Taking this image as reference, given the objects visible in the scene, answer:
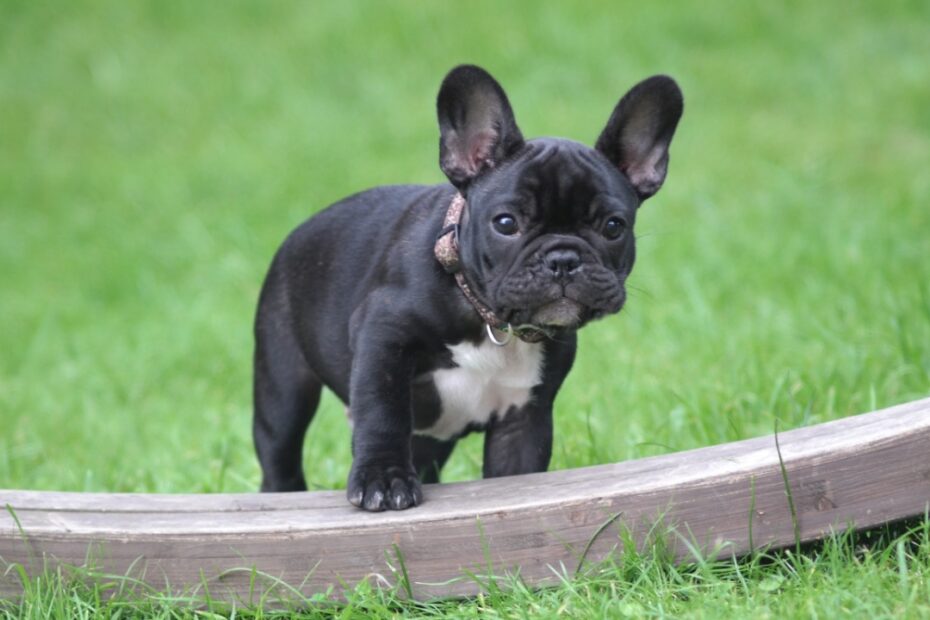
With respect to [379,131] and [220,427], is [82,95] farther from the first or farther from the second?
[220,427]

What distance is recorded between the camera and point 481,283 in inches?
135

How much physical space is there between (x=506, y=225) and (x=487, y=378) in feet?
1.72

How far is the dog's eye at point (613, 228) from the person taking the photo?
346 cm

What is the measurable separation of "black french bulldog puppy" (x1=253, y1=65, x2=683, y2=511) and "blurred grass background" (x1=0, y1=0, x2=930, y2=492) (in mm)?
749

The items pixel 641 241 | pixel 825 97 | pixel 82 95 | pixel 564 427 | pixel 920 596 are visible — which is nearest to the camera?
pixel 920 596

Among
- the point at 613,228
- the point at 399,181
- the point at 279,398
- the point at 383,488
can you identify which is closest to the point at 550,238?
the point at 613,228

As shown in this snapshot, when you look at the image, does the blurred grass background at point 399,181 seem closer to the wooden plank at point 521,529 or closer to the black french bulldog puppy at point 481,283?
the black french bulldog puppy at point 481,283

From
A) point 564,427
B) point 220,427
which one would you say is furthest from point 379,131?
point 564,427

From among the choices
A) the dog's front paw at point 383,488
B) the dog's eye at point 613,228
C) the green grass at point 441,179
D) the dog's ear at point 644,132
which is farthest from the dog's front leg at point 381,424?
the dog's ear at point 644,132

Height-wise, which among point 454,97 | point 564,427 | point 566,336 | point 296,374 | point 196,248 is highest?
point 454,97

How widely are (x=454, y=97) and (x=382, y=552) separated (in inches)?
48.9

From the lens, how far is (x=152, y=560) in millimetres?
3398

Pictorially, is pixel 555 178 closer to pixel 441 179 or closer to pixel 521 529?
pixel 521 529

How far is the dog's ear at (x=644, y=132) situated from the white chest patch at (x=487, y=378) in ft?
1.85
